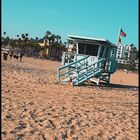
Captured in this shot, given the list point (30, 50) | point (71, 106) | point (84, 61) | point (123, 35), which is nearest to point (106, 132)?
point (71, 106)

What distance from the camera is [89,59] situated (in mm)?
18625

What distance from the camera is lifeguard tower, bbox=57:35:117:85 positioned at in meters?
17.7

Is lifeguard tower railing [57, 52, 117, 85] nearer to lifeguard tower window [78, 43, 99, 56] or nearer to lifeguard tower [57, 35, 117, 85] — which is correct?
lifeguard tower [57, 35, 117, 85]

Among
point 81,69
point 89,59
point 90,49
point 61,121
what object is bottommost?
point 61,121

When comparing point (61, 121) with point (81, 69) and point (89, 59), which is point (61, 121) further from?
point (89, 59)

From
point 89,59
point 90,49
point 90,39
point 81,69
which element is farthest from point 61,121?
point 90,49

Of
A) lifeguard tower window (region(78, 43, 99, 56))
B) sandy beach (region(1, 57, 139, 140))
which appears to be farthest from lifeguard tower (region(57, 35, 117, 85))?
sandy beach (region(1, 57, 139, 140))

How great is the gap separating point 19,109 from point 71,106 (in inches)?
85.3

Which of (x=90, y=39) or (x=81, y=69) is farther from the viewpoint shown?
(x=90, y=39)

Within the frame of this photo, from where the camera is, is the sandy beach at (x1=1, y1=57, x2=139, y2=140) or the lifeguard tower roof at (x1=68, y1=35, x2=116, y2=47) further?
the lifeguard tower roof at (x1=68, y1=35, x2=116, y2=47)

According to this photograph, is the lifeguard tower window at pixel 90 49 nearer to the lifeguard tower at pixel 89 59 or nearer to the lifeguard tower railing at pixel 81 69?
the lifeguard tower at pixel 89 59

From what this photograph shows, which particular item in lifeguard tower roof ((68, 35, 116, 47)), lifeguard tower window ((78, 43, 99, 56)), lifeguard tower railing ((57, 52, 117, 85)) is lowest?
lifeguard tower railing ((57, 52, 117, 85))

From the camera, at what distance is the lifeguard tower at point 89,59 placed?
17.7 metres

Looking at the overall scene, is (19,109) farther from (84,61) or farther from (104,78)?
(104,78)
